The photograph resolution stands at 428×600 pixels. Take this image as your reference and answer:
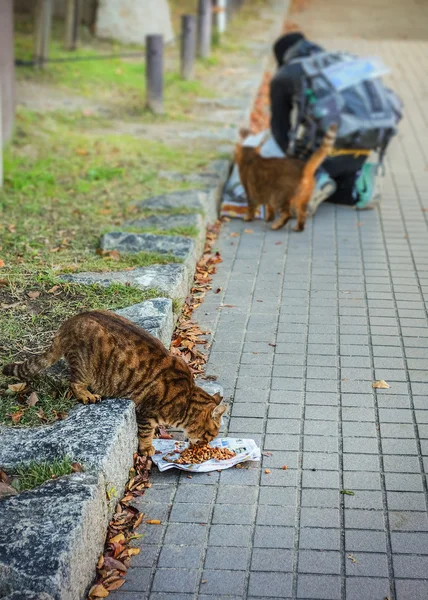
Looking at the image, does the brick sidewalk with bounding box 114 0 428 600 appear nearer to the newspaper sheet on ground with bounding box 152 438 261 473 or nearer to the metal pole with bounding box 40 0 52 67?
the newspaper sheet on ground with bounding box 152 438 261 473

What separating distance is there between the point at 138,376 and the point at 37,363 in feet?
2.05

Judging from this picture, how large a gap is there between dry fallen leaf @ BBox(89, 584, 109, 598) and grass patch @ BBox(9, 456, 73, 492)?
0.59 metres

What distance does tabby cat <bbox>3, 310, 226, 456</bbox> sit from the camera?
16.0 ft

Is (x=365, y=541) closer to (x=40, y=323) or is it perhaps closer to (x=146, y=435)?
(x=146, y=435)

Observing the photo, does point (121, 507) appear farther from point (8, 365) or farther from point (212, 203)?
point (212, 203)

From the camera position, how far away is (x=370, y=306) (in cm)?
691

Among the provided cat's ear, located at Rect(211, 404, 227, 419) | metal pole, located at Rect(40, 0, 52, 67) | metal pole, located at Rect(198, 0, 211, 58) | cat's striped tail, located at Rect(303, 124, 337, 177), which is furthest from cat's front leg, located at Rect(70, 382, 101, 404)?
metal pole, located at Rect(198, 0, 211, 58)

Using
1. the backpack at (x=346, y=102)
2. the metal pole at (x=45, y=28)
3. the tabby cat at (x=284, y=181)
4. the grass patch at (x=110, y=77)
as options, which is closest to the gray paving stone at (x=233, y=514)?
the tabby cat at (x=284, y=181)

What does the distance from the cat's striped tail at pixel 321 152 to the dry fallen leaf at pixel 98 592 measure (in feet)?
17.7

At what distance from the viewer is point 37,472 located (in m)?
4.29

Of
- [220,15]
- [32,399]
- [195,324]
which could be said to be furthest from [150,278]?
[220,15]

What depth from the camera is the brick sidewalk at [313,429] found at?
4059 millimetres

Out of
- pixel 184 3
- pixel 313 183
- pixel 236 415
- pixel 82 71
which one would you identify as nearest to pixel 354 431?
pixel 236 415

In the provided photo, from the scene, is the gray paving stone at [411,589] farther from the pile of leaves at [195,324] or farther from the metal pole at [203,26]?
the metal pole at [203,26]
